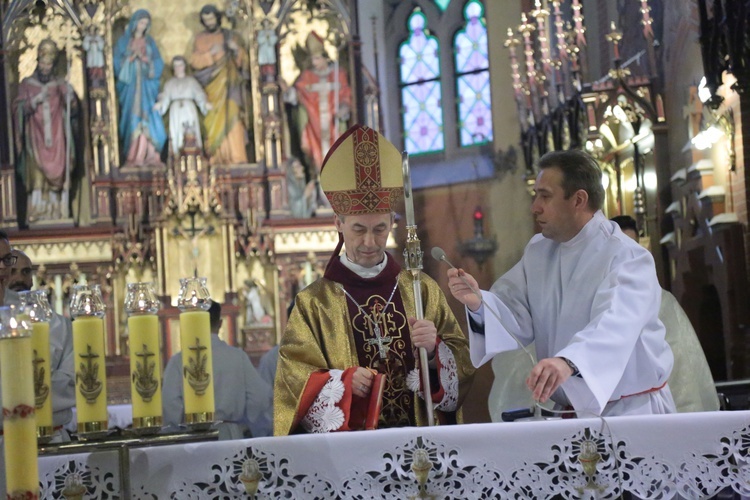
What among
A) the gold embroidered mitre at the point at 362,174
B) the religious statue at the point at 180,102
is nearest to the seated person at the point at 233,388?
the gold embroidered mitre at the point at 362,174

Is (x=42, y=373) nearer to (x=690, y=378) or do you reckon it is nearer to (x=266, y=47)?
(x=690, y=378)

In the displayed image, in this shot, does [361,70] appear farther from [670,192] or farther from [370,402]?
[370,402]

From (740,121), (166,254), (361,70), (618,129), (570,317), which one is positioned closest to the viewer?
(570,317)

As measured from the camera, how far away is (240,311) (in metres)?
13.6

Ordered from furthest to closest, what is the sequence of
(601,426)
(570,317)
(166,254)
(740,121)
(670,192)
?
(166,254), (670,192), (740,121), (570,317), (601,426)

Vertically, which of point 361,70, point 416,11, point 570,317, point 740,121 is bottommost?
point 570,317

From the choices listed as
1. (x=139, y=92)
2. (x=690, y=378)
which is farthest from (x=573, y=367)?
(x=139, y=92)

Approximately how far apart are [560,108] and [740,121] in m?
3.70

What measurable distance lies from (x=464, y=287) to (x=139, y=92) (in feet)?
35.9

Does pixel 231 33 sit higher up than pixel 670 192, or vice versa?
pixel 231 33

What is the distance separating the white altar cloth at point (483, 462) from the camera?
325 centimetres

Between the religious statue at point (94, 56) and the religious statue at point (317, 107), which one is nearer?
the religious statue at point (94, 56)

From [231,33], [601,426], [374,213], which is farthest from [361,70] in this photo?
[601,426]

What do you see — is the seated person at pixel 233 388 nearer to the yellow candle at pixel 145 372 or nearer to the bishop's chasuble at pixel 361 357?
the bishop's chasuble at pixel 361 357
